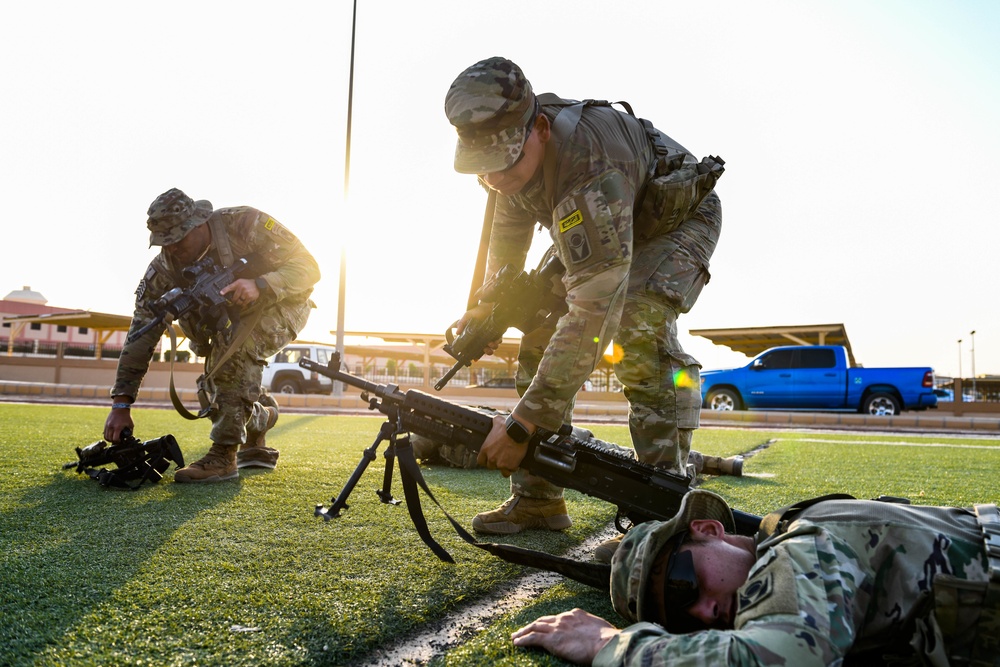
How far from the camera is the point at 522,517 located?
2.71 meters

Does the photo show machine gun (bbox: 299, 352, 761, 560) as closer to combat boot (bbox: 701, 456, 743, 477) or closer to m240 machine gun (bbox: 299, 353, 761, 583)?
m240 machine gun (bbox: 299, 353, 761, 583)

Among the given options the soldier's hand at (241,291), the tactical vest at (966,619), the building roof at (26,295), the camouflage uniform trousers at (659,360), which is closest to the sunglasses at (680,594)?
the tactical vest at (966,619)

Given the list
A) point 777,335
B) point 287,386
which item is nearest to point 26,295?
point 287,386

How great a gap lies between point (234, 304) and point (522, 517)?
7.58ft

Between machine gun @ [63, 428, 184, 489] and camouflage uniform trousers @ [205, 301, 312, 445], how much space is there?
267 mm

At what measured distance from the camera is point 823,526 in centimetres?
132

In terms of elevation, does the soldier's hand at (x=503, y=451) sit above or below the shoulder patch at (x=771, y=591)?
above

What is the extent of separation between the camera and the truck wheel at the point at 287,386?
21.3 meters

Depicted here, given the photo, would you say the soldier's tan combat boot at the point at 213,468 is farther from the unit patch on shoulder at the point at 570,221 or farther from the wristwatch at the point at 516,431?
the unit patch on shoulder at the point at 570,221

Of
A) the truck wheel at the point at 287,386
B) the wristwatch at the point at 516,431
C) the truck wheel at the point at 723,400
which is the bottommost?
the truck wheel at the point at 287,386

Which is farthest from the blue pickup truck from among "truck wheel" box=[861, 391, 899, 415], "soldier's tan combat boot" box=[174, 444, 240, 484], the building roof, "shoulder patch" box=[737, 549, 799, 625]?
the building roof

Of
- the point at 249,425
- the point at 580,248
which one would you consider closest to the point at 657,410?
the point at 580,248

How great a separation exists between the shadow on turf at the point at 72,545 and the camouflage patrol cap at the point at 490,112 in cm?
168

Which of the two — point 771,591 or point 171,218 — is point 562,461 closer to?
point 771,591
